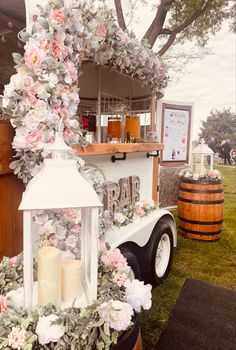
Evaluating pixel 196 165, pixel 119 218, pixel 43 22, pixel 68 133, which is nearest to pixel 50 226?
pixel 68 133

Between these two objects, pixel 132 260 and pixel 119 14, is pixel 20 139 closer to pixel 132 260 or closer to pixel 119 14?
pixel 132 260

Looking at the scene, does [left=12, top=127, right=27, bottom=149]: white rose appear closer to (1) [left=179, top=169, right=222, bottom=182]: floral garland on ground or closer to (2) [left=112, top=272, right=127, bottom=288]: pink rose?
(2) [left=112, top=272, right=127, bottom=288]: pink rose

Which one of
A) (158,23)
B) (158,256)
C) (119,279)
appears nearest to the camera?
(119,279)

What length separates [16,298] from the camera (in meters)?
1.25

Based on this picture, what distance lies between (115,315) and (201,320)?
204cm

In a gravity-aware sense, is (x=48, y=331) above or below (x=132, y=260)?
above

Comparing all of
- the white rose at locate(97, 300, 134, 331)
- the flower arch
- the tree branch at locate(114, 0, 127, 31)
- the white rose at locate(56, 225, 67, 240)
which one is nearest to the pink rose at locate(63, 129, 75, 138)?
the flower arch

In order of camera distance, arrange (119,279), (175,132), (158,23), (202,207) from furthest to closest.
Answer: (158,23), (175,132), (202,207), (119,279)

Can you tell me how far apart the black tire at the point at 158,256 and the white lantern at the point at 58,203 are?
5.99ft

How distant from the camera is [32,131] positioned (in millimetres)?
1784

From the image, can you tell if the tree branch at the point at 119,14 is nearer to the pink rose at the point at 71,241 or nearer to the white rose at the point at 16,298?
the pink rose at the point at 71,241

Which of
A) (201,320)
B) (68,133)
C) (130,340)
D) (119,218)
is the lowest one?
(201,320)

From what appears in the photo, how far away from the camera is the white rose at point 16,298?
47.7 inches

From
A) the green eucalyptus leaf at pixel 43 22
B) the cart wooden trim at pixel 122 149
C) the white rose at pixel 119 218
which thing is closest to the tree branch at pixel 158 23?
the cart wooden trim at pixel 122 149
